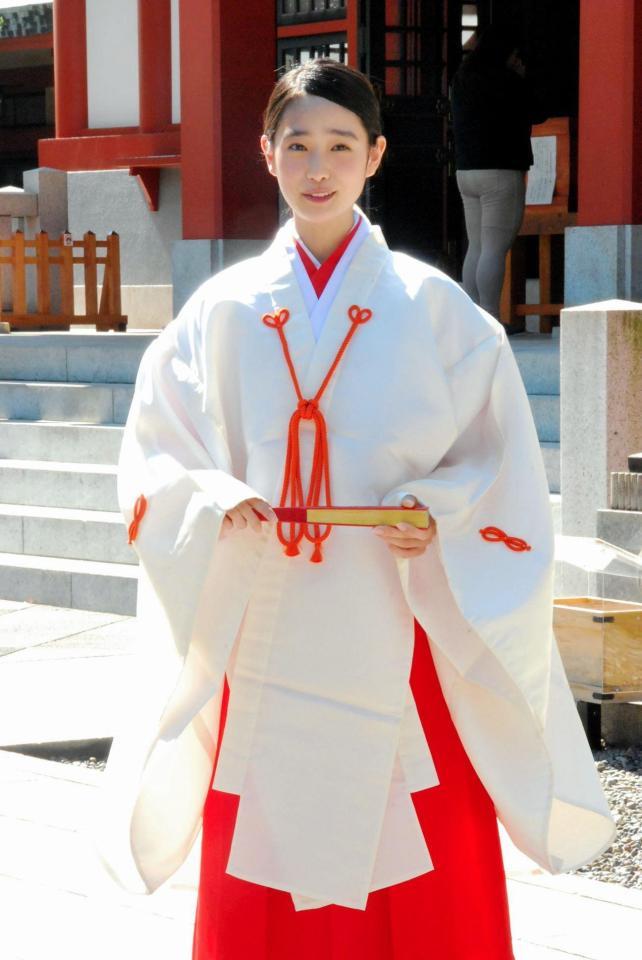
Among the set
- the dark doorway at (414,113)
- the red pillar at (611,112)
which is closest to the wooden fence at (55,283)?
the dark doorway at (414,113)

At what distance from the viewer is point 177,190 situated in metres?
12.8

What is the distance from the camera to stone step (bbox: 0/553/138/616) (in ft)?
21.7

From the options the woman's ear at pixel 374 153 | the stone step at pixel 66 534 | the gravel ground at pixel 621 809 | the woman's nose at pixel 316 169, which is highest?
the woman's ear at pixel 374 153

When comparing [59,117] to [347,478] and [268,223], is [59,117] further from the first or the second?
[347,478]

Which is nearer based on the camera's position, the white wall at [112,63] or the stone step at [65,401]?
the stone step at [65,401]

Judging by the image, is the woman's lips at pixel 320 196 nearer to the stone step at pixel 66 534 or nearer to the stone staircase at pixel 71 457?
the stone staircase at pixel 71 457

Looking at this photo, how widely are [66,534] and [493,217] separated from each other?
9.19 feet

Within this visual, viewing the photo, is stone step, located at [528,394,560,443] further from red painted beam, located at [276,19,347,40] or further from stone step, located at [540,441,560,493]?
red painted beam, located at [276,19,347,40]

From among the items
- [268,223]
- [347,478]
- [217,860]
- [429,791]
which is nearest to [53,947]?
[217,860]

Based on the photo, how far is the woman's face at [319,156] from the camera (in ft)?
7.68

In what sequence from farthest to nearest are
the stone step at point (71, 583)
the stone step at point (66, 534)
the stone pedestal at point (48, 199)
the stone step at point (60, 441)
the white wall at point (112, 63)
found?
1. the white wall at point (112, 63)
2. the stone pedestal at point (48, 199)
3. the stone step at point (60, 441)
4. the stone step at point (66, 534)
5. the stone step at point (71, 583)

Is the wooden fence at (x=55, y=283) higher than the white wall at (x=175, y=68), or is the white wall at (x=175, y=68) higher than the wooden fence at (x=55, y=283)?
the white wall at (x=175, y=68)

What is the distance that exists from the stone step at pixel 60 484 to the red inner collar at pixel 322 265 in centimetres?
496

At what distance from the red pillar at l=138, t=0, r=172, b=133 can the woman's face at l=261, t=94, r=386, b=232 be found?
1089 cm
